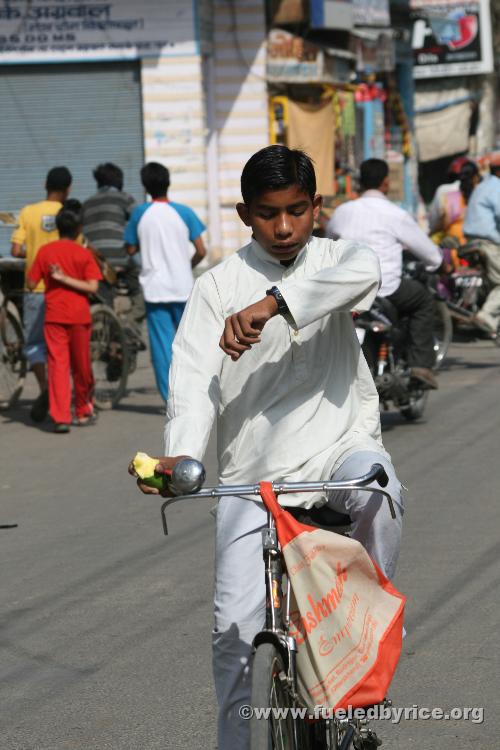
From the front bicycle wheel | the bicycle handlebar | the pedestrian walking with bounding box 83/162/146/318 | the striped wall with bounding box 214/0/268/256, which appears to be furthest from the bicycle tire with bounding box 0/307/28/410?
the striped wall with bounding box 214/0/268/256

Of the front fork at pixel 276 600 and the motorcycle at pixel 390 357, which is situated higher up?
the front fork at pixel 276 600

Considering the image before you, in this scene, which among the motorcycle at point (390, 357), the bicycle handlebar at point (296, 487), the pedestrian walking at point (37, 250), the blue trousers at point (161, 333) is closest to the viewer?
the bicycle handlebar at point (296, 487)

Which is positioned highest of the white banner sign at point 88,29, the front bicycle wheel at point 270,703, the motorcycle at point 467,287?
the white banner sign at point 88,29

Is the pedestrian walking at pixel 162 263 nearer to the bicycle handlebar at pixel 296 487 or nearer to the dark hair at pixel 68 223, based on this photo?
the dark hair at pixel 68 223

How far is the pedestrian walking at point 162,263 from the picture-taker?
11.0 meters

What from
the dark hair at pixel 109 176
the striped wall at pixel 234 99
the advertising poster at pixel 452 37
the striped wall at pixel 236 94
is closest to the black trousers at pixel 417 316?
the dark hair at pixel 109 176

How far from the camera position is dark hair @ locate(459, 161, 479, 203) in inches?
626

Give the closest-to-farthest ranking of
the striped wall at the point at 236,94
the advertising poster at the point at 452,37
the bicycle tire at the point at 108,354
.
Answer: the bicycle tire at the point at 108,354
the striped wall at the point at 236,94
the advertising poster at the point at 452,37

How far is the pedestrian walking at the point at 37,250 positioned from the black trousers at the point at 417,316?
2.81 m

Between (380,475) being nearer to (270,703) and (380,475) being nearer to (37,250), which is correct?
(270,703)

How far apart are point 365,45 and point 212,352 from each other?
890 inches

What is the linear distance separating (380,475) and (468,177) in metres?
13.0

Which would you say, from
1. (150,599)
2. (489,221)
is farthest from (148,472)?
(489,221)

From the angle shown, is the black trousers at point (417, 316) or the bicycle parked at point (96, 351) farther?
the bicycle parked at point (96, 351)
